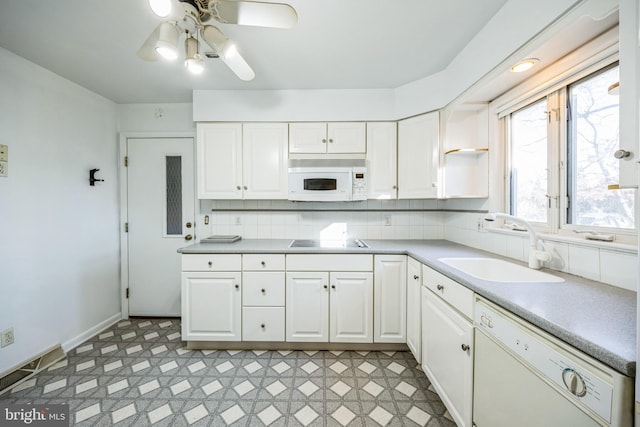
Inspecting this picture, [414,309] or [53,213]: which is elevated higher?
[53,213]

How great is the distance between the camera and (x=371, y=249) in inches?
80.5

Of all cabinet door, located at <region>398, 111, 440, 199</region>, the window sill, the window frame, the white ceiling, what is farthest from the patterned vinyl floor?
the white ceiling

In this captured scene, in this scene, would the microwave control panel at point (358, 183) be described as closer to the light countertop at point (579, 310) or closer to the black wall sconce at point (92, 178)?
the light countertop at point (579, 310)

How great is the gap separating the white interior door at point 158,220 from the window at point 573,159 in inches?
121

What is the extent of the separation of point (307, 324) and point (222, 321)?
28.9 inches

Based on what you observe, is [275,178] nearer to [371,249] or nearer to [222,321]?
[371,249]

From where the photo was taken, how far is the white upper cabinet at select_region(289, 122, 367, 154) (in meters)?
2.37

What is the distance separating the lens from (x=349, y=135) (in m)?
2.38

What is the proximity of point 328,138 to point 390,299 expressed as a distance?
1583 millimetres

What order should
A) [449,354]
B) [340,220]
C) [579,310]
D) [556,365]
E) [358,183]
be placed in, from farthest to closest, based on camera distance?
[340,220], [358,183], [449,354], [579,310], [556,365]

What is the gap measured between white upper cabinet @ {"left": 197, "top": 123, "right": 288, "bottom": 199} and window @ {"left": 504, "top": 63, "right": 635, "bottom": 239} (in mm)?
1949

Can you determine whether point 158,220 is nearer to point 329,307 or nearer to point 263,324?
point 263,324

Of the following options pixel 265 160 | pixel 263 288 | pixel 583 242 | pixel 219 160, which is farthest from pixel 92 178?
pixel 583 242

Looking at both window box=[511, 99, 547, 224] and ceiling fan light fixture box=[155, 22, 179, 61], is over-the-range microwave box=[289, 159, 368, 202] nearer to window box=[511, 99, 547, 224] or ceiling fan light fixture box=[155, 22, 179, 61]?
window box=[511, 99, 547, 224]
